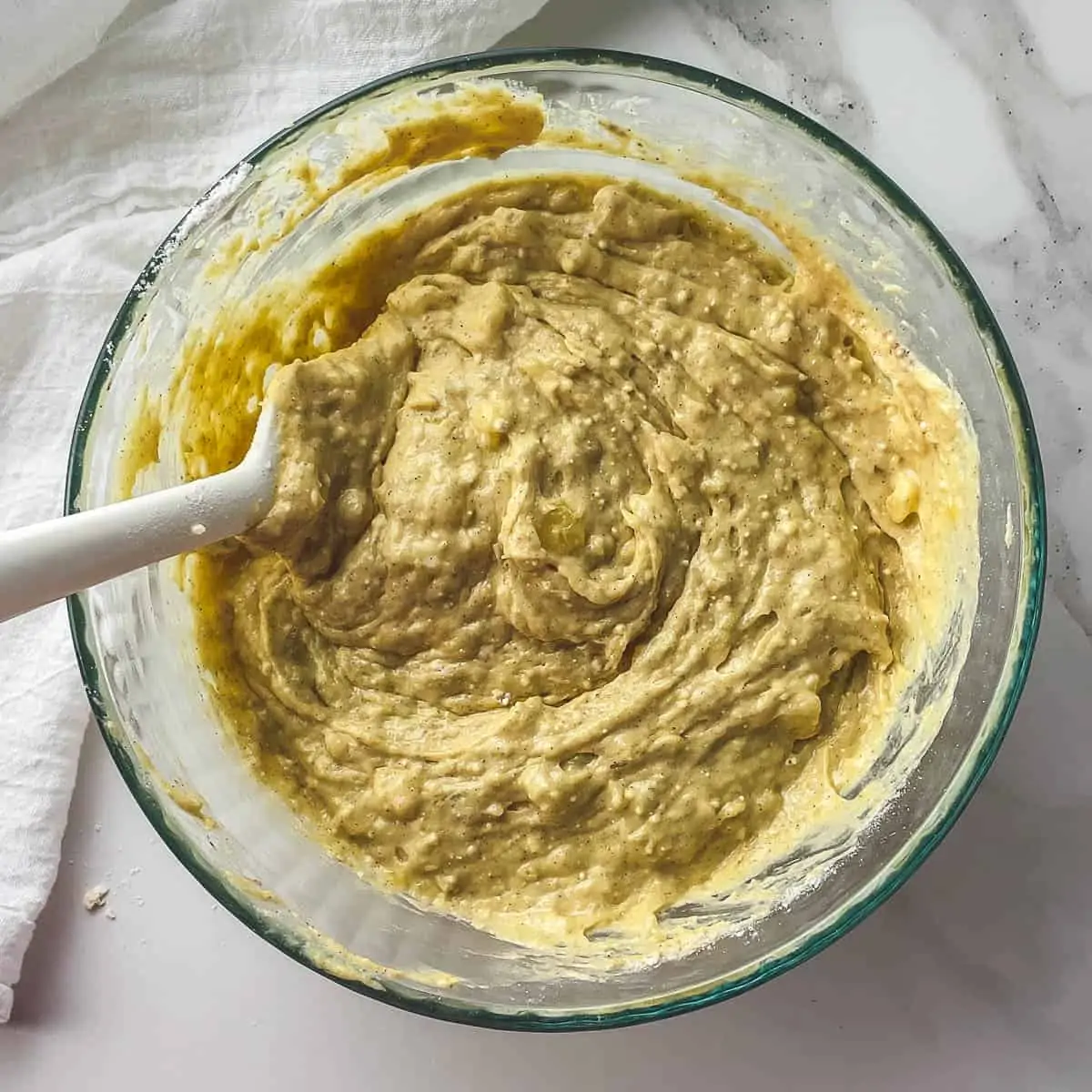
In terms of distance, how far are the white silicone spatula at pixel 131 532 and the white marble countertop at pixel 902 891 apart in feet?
2.14

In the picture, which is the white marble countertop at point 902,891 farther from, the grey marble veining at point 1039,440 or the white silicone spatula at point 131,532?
the white silicone spatula at point 131,532

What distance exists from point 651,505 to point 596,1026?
0.74m

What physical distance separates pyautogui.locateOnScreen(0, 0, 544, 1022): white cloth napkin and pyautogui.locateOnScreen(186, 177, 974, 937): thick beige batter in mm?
376

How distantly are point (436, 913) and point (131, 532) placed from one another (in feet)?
2.51

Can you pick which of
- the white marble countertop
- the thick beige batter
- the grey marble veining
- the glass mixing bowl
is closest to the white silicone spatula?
the thick beige batter

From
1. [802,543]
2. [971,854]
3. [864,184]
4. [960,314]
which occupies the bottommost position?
[971,854]

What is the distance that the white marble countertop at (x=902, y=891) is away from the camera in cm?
202

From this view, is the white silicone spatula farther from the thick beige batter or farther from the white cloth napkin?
the white cloth napkin

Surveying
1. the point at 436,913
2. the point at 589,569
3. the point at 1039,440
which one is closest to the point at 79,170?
the point at 589,569

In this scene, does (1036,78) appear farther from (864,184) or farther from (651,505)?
(651,505)

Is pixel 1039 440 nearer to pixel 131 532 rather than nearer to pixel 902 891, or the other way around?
pixel 902 891

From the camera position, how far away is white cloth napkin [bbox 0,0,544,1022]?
6.64ft

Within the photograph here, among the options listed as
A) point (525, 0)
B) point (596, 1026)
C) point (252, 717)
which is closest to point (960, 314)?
point (525, 0)

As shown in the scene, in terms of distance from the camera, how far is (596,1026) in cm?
165
